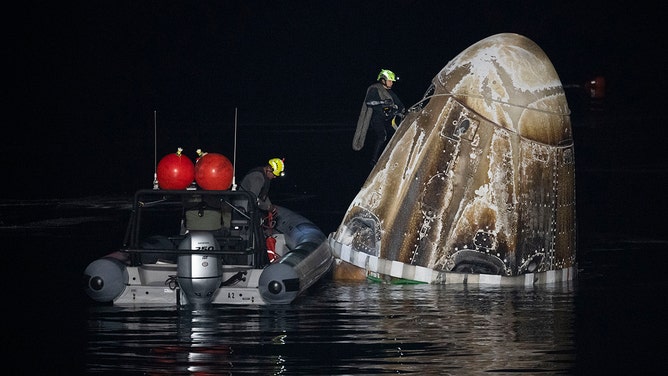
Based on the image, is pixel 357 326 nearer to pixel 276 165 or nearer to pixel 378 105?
pixel 276 165

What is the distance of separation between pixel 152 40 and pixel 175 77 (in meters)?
9.76

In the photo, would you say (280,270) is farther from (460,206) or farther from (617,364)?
(617,364)

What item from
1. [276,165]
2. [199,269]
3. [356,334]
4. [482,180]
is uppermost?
[276,165]

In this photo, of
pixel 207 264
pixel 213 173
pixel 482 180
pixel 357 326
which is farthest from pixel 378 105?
pixel 357 326

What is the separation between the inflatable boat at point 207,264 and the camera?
60.6 feet

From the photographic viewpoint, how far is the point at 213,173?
1942cm

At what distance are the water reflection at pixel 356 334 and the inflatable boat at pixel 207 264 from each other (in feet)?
0.71

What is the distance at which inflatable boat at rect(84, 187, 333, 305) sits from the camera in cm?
1848

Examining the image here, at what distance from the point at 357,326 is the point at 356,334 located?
50 centimetres

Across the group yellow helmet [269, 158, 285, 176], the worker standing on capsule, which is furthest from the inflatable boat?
the worker standing on capsule

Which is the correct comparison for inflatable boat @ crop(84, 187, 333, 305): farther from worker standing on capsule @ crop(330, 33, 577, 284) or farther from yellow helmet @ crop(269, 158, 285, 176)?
worker standing on capsule @ crop(330, 33, 577, 284)

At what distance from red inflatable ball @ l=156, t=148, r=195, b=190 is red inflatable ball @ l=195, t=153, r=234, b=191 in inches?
6.1

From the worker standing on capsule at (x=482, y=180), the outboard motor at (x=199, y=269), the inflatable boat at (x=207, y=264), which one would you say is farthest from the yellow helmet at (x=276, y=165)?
the outboard motor at (x=199, y=269)

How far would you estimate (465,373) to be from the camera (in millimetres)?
15375
